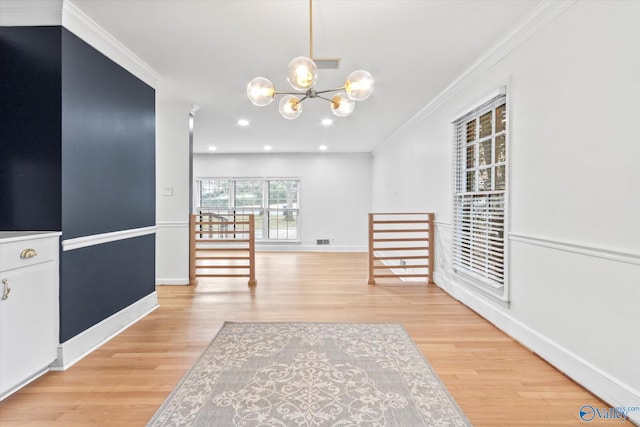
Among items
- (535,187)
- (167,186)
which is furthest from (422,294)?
(167,186)

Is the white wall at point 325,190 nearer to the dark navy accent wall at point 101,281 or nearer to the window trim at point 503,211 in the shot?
the window trim at point 503,211

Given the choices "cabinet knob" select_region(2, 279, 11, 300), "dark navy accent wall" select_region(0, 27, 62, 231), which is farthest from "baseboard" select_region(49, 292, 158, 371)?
"dark navy accent wall" select_region(0, 27, 62, 231)

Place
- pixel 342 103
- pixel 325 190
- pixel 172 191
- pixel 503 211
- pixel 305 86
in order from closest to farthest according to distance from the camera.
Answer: pixel 305 86 < pixel 342 103 < pixel 503 211 < pixel 172 191 < pixel 325 190

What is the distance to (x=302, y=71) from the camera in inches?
75.3

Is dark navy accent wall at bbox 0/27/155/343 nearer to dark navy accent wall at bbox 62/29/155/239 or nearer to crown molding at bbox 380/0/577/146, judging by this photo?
dark navy accent wall at bbox 62/29/155/239

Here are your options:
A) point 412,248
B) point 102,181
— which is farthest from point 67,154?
point 412,248

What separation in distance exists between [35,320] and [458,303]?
12.2 feet

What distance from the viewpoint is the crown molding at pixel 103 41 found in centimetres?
230

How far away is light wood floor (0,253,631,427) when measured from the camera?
178 centimetres

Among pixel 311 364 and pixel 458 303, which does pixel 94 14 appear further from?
pixel 458 303

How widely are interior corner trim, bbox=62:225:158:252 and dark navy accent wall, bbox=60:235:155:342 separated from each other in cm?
4

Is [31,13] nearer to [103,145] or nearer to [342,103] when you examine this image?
[103,145]

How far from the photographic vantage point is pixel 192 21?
2457mm

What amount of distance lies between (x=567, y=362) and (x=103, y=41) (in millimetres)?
4136
